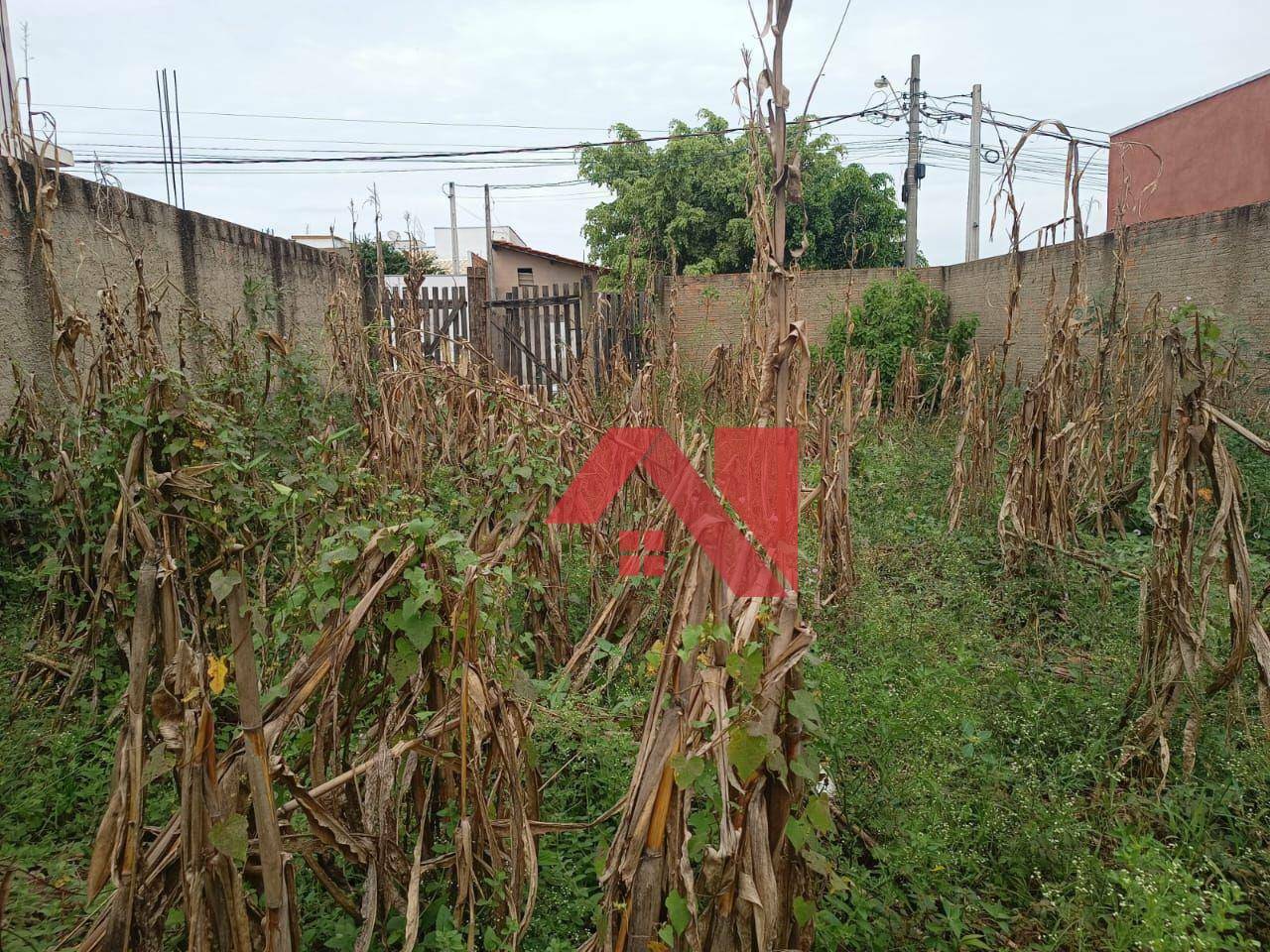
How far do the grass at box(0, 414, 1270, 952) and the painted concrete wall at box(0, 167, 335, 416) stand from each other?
1391 millimetres

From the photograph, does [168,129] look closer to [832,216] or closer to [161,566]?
[161,566]

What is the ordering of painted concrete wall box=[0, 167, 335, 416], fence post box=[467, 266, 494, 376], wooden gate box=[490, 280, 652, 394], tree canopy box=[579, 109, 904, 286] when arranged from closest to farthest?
painted concrete wall box=[0, 167, 335, 416] < fence post box=[467, 266, 494, 376] < wooden gate box=[490, 280, 652, 394] < tree canopy box=[579, 109, 904, 286]

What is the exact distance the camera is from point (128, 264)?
4391mm

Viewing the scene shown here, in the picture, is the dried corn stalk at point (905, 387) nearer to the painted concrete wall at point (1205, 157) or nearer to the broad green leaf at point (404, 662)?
the painted concrete wall at point (1205, 157)

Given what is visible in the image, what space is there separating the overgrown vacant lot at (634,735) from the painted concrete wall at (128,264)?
811 mm

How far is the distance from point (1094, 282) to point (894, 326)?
2.32 m

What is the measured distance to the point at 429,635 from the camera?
1398 mm

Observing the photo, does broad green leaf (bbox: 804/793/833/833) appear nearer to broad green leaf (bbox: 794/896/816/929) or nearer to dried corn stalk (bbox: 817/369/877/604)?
broad green leaf (bbox: 794/896/816/929)

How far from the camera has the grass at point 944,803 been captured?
163 cm

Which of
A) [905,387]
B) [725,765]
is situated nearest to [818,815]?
[725,765]

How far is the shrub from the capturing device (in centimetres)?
943

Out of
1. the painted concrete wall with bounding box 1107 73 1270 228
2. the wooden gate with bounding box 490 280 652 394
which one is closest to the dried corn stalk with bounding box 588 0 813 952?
the wooden gate with bounding box 490 280 652 394

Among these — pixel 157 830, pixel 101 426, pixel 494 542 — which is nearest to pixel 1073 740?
pixel 494 542

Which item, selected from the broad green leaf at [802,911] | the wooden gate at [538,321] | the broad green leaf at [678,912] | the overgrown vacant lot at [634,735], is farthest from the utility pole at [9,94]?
the wooden gate at [538,321]
